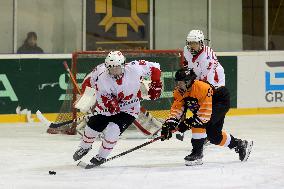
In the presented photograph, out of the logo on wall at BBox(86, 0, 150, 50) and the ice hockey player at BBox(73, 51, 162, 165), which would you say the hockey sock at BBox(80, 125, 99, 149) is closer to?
the ice hockey player at BBox(73, 51, 162, 165)

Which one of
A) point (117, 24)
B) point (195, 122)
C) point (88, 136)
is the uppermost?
point (117, 24)

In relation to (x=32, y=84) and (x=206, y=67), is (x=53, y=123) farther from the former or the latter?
(x=206, y=67)

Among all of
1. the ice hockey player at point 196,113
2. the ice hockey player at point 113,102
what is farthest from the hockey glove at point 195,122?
the ice hockey player at point 113,102

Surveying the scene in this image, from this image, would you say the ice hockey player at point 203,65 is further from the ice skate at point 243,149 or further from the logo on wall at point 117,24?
the logo on wall at point 117,24

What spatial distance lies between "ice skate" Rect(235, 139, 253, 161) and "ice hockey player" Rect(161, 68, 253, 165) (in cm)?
8

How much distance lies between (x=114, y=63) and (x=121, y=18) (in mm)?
4423

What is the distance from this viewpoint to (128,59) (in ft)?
30.3

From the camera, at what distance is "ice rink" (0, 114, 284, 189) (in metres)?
5.87

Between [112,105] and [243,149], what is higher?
[112,105]

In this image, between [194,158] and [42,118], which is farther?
[42,118]

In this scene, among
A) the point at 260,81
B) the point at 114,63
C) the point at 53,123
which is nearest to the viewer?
the point at 114,63

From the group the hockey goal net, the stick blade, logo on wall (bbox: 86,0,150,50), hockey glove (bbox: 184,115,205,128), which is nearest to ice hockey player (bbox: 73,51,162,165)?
hockey glove (bbox: 184,115,205,128)

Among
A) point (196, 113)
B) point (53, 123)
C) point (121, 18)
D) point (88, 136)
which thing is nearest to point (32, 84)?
point (53, 123)

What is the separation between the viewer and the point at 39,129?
942 centimetres
